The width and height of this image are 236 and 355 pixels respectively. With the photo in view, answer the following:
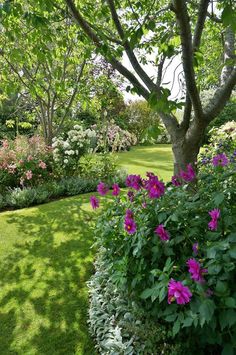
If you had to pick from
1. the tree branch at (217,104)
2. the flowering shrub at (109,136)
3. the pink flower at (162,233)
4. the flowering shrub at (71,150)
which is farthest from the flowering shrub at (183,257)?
the flowering shrub at (109,136)

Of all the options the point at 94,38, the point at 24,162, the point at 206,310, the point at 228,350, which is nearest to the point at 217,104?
the point at 94,38

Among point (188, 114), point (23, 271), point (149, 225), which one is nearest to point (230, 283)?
point (149, 225)

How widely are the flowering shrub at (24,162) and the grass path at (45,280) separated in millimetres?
1281

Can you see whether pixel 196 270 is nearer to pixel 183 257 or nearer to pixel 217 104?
pixel 183 257

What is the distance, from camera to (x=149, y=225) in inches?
99.4

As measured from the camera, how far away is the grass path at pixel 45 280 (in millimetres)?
2895

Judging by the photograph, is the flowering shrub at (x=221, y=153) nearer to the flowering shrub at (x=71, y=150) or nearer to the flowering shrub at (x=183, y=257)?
the flowering shrub at (x=183, y=257)

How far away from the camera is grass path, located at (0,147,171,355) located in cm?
289

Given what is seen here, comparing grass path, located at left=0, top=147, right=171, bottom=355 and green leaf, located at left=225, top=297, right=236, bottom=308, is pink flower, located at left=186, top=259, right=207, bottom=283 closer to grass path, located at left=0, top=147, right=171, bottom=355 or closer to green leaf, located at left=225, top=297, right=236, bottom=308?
green leaf, located at left=225, top=297, right=236, bottom=308

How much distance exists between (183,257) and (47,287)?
201 centimetres

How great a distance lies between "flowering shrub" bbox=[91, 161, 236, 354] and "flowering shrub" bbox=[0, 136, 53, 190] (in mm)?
4575

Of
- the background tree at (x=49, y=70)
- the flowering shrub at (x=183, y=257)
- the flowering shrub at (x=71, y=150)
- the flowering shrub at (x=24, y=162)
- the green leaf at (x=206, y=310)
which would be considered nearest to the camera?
the green leaf at (x=206, y=310)

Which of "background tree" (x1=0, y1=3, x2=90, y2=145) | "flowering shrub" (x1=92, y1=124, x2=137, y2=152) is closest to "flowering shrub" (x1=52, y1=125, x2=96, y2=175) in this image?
"background tree" (x1=0, y1=3, x2=90, y2=145)

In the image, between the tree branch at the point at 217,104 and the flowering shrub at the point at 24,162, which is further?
the flowering shrub at the point at 24,162
